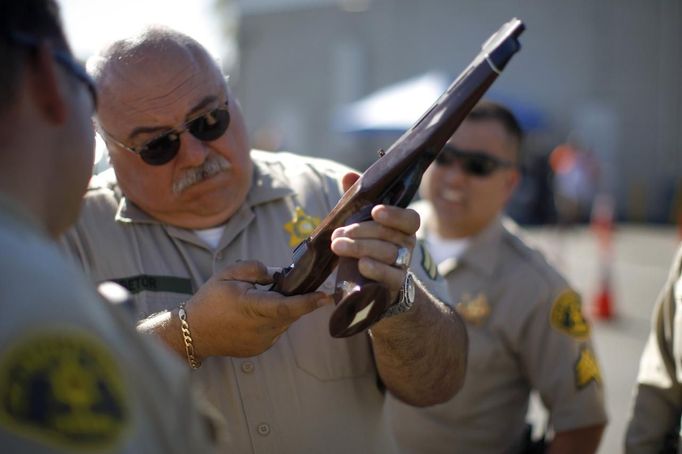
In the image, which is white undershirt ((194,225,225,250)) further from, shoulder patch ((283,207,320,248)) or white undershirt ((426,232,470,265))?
white undershirt ((426,232,470,265))

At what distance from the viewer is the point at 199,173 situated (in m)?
2.63

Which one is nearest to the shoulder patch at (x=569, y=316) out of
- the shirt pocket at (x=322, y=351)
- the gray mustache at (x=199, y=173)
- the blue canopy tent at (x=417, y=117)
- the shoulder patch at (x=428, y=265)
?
the shoulder patch at (x=428, y=265)

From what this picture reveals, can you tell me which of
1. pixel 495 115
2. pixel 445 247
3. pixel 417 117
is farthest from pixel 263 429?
pixel 417 117

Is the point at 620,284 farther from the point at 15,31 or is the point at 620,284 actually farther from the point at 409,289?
the point at 15,31

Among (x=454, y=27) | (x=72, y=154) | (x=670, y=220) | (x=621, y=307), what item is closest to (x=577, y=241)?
(x=670, y=220)

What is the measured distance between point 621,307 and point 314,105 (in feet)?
67.6

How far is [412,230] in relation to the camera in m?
1.98

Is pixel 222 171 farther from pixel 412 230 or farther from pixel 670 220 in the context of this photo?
pixel 670 220

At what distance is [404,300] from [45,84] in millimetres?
1187

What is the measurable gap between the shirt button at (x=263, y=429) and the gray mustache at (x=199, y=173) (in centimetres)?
78

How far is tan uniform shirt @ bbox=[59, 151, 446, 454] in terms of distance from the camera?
8.03 feet

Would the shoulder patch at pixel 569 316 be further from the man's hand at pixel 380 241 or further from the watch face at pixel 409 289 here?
the man's hand at pixel 380 241

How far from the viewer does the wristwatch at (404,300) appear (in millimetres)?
2176

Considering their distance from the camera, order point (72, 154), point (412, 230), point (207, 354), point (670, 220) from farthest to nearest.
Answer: point (670, 220) < point (207, 354) < point (412, 230) < point (72, 154)
